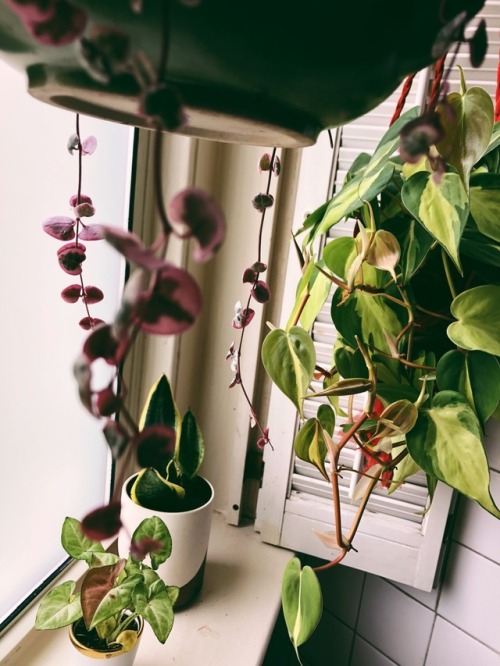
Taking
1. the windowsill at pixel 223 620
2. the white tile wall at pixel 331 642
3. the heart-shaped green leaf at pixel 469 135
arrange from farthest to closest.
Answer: the white tile wall at pixel 331 642 → the windowsill at pixel 223 620 → the heart-shaped green leaf at pixel 469 135

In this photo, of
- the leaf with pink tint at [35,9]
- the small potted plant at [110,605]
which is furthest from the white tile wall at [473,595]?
the leaf with pink tint at [35,9]

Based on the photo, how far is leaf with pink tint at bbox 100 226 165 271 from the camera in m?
0.15

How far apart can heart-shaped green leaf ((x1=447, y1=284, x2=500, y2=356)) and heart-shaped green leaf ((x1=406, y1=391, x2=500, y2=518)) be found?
54 millimetres

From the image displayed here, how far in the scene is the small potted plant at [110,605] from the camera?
0.62 metres

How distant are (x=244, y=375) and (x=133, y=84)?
83cm

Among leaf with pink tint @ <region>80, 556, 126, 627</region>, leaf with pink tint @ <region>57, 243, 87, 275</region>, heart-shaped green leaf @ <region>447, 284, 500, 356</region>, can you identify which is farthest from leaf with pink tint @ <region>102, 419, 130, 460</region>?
leaf with pink tint @ <region>80, 556, 126, 627</region>

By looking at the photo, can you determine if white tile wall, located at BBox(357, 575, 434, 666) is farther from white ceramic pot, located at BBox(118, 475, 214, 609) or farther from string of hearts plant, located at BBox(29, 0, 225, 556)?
string of hearts plant, located at BBox(29, 0, 225, 556)

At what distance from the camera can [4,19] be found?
0.21 metres

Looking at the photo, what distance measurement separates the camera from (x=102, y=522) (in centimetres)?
19

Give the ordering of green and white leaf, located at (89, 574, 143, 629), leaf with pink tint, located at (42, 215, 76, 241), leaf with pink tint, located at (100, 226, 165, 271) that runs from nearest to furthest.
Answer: leaf with pink tint, located at (100, 226, 165, 271) < leaf with pink tint, located at (42, 215, 76, 241) < green and white leaf, located at (89, 574, 143, 629)

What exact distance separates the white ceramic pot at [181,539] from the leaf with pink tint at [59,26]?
27.2 inches

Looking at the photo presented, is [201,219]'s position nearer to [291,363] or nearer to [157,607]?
[291,363]

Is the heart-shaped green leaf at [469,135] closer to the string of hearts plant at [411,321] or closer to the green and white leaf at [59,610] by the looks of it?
the string of hearts plant at [411,321]

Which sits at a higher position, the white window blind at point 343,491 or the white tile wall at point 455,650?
the white window blind at point 343,491
